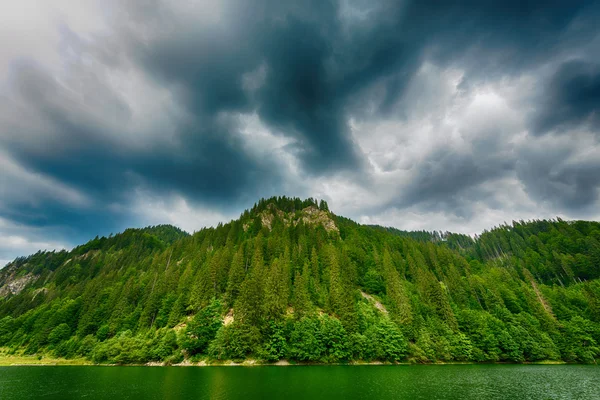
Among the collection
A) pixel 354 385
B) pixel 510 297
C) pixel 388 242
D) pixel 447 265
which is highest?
pixel 388 242

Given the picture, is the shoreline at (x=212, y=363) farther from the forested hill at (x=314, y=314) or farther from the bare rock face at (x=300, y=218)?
the bare rock face at (x=300, y=218)

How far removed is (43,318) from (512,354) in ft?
603

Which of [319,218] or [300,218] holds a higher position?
[319,218]

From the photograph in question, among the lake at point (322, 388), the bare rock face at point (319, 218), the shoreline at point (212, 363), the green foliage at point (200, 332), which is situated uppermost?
the bare rock face at point (319, 218)

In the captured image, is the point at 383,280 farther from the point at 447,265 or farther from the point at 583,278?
the point at 583,278

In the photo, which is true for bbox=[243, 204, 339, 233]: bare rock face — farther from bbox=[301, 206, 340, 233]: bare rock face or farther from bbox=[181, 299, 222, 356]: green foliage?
bbox=[181, 299, 222, 356]: green foliage

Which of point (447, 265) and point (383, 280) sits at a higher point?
point (447, 265)

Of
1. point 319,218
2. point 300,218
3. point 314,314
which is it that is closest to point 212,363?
point 314,314

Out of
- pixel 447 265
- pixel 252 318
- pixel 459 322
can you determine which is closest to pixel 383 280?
pixel 459 322

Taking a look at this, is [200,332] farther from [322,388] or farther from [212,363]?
[322,388]

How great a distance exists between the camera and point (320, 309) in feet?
284

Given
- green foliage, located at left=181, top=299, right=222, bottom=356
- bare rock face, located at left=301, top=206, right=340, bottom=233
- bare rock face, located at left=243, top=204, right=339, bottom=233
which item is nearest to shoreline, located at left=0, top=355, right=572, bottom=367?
green foliage, located at left=181, top=299, right=222, bottom=356

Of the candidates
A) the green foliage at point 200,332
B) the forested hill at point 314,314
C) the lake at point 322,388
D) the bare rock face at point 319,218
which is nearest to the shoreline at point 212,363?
the forested hill at point 314,314

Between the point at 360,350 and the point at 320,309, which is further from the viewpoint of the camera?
the point at 320,309
